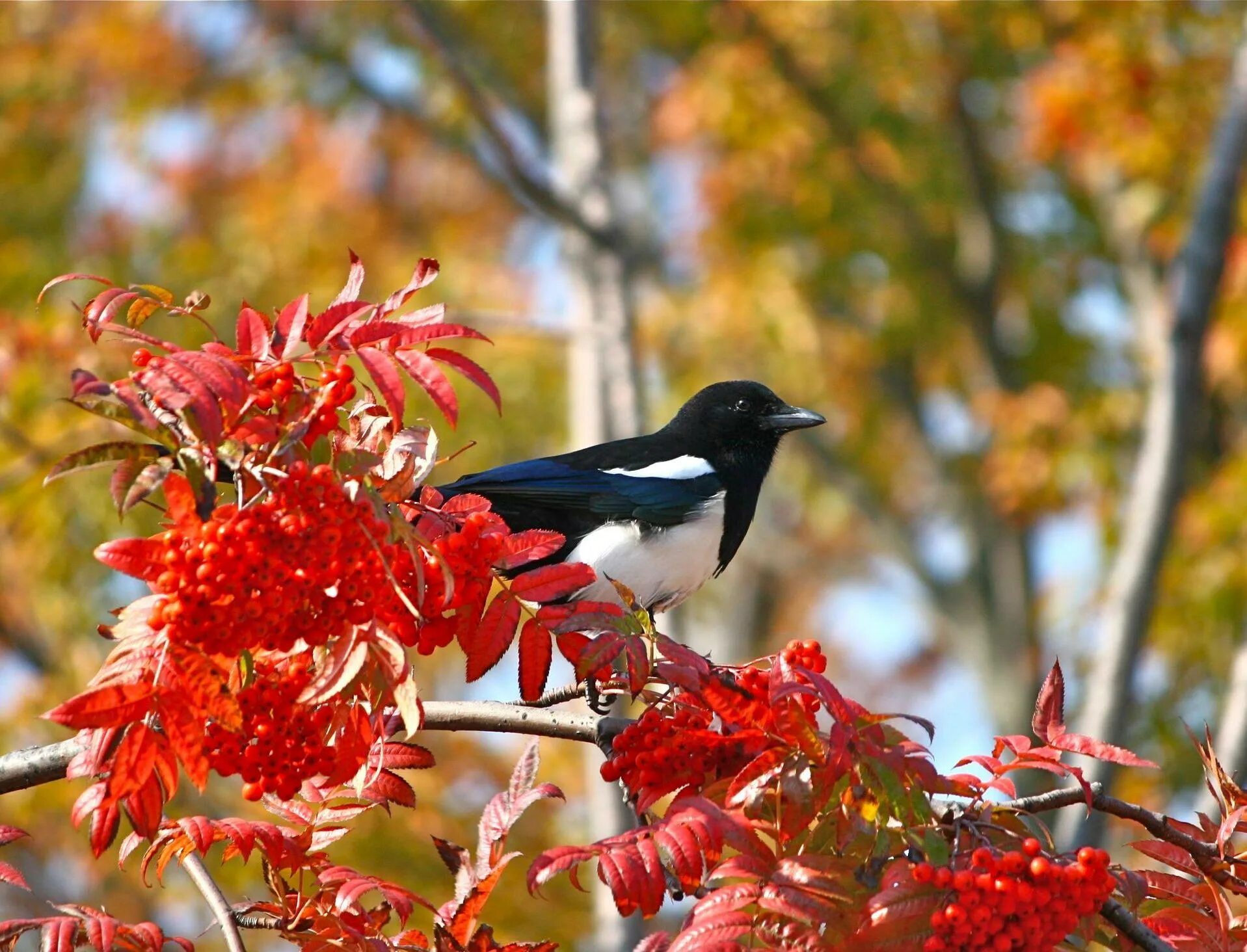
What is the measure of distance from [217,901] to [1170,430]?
15.8 ft

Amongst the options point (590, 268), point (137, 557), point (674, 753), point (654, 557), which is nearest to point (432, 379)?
point (137, 557)

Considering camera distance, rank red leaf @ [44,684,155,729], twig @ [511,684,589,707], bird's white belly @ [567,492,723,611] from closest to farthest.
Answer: red leaf @ [44,684,155,729] < twig @ [511,684,589,707] < bird's white belly @ [567,492,723,611]

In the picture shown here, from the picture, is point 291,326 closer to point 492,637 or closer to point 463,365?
point 463,365

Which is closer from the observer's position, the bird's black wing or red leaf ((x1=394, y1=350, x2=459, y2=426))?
red leaf ((x1=394, y1=350, x2=459, y2=426))

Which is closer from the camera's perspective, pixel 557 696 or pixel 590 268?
pixel 557 696

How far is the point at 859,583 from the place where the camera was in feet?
46.1

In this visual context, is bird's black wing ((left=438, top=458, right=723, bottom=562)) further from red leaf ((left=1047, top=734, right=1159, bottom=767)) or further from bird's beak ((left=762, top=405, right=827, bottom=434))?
red leaf ((left=1047, top=734, right=1159, bottom=767))

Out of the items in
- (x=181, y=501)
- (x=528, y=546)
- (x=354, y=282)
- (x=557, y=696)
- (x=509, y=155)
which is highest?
(x=509, y=155)

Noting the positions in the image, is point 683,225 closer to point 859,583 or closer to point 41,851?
point 859,583

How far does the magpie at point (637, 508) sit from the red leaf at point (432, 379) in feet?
6.01

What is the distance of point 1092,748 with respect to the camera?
2.07 m

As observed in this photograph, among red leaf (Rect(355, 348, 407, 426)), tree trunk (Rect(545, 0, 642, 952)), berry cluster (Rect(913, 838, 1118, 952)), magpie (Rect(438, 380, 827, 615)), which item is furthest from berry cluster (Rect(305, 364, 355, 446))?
tree trunk (Rect(545, 0, 642, 952))

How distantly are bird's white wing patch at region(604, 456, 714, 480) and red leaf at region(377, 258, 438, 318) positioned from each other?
224cm

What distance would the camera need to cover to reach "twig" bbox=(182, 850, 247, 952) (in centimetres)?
226
